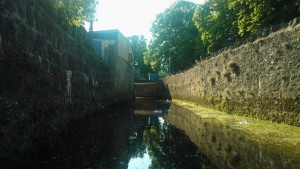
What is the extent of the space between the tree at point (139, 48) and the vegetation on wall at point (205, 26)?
21141mm

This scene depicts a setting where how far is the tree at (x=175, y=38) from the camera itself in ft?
142

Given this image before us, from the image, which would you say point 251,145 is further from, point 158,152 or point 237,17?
point 237,17

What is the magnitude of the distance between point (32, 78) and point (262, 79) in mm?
9397

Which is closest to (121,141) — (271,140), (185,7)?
(271,140)

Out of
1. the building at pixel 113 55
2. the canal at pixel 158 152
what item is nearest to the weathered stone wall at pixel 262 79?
the canal at pixel 158 152

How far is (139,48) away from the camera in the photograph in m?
75.6

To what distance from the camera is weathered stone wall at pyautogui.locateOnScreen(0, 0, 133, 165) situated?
17.2 ft

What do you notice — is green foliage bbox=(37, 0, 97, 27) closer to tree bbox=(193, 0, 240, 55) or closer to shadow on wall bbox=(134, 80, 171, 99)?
tree bbox=(193, 0, 240, 55)

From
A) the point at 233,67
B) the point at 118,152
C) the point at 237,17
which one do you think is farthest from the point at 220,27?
the point at 118,152

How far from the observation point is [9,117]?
5258mm

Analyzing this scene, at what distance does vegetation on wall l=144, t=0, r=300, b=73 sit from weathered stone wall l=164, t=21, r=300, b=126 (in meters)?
5.80

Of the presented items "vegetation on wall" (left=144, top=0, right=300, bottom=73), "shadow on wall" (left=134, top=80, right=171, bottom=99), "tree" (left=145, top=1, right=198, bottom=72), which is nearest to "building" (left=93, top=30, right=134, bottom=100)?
"vegetation on wall" (left=144, top=0, right=300, bottom=73)

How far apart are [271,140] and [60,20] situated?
7603 millimetres

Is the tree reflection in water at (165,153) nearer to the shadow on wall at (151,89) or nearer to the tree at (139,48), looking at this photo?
the shadow on wall at (151,89)
